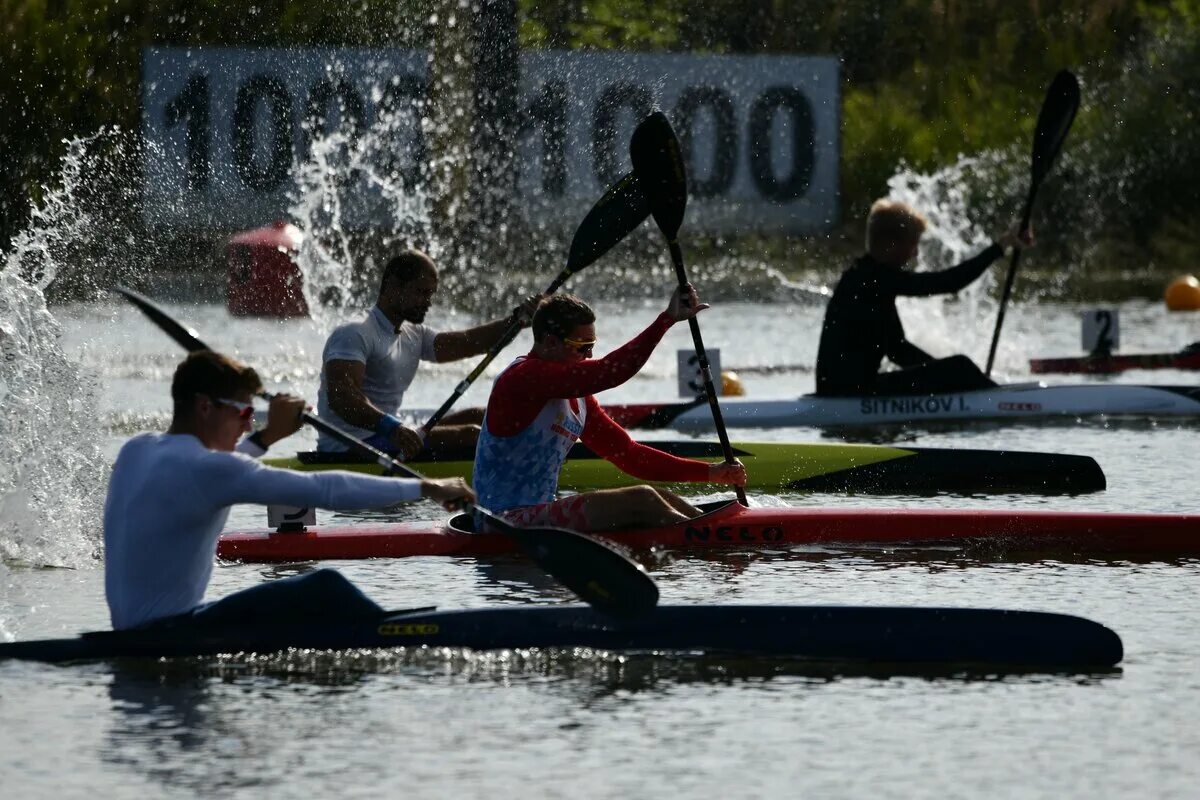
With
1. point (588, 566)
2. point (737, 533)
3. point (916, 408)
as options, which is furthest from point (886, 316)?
point (588, 566)

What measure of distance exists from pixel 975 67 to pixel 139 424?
21414mm

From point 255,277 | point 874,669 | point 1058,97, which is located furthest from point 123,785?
point 255,277

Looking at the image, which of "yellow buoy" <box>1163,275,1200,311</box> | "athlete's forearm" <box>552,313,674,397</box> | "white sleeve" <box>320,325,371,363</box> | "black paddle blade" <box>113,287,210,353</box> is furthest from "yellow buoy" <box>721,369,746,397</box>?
"yellow buoy" <box>1163,275,1200,311</box>

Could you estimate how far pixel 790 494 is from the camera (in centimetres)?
1027

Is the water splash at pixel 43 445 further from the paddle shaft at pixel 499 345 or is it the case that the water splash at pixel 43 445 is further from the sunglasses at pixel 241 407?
the sunglasses at pixel 241 407

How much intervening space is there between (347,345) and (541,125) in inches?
589

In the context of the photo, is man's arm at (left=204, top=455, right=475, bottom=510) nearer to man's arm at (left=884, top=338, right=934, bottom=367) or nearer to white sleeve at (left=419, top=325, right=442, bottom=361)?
white sleeve at (left=419, top=325, right=442, bottom=361)

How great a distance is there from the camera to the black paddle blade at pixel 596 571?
253 inches

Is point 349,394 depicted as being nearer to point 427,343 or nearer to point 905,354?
point 427,343

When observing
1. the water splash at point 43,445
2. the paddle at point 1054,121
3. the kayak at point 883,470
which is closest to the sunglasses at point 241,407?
the water splash at point 43,445

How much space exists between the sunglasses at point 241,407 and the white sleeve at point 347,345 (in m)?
3.87

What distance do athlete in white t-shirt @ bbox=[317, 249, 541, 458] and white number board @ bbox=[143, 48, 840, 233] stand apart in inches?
489

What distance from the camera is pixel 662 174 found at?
8.80 m

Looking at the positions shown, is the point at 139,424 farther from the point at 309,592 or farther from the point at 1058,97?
the point at 309,592
